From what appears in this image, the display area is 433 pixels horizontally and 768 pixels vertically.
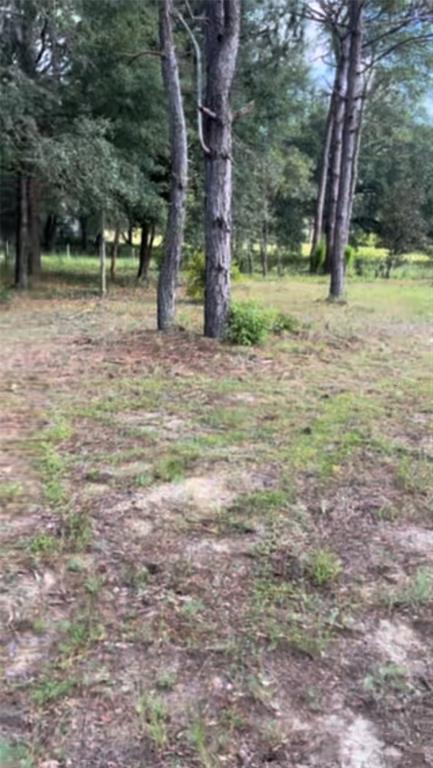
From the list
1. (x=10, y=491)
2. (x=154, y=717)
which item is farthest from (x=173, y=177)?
(x=154, y=717)

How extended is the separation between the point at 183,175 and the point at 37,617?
573cm

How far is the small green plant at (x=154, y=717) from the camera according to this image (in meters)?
1.53

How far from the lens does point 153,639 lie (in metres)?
1.90

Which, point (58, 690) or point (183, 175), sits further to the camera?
point (183, 175)

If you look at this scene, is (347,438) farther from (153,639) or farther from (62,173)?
(62,173)

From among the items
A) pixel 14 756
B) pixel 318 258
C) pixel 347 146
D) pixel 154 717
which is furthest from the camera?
pixel 318 258

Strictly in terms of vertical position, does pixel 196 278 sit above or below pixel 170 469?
above

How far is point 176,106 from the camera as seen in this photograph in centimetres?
680

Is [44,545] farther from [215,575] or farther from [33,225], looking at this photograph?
[33,225]

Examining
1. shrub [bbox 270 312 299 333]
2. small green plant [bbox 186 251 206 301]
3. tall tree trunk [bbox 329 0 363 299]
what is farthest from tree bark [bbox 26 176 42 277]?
shrub [bbox 270 312 299 333]

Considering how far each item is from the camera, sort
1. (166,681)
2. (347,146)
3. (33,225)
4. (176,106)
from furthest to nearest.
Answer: (33,225), (347,146), (176,106), (166,681)

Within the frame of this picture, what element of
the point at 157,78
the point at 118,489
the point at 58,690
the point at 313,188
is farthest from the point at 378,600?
the point at 313,188

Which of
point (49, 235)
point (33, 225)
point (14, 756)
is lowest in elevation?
point (14, 756)

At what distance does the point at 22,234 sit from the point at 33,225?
2.46m
